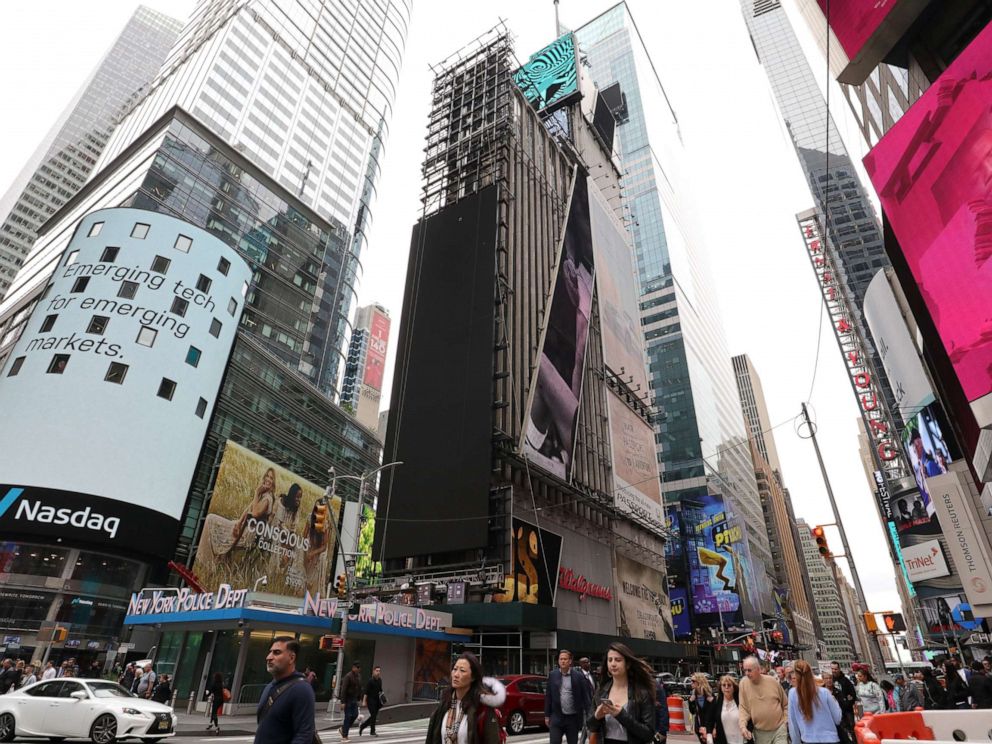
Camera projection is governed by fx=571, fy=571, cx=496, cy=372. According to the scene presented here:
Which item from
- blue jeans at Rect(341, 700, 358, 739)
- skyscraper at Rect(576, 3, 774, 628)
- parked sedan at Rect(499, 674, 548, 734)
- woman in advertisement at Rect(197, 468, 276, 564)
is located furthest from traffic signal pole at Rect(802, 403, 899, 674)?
skyscraper at Rect(576, 3, 774, 628)

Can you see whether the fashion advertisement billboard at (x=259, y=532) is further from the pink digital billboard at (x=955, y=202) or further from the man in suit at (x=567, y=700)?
the pink digital billboard at (x=955, y=202)

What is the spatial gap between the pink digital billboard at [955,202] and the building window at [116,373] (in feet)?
149

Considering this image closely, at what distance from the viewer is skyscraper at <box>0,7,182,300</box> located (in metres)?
122

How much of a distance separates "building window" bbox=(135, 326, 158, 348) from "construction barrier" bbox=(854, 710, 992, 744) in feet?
142

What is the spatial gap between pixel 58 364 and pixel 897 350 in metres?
61.2

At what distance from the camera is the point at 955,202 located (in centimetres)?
2352

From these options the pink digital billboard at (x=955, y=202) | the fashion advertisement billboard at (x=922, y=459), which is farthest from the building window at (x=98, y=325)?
the fashion advertisement billboard at (x=922, y=459)

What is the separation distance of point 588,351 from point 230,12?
254 feet

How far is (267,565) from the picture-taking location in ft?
144

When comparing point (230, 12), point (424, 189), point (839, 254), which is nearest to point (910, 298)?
point (424, 189)

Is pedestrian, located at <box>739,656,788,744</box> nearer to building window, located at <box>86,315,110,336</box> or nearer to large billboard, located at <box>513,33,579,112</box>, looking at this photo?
building window, located at <box>86,315,110,336</box>

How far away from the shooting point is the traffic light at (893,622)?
19.6 m

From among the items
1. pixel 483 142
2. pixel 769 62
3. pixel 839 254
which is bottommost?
pixel 483 142

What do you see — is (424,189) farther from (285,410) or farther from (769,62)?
Result: (769,62)
